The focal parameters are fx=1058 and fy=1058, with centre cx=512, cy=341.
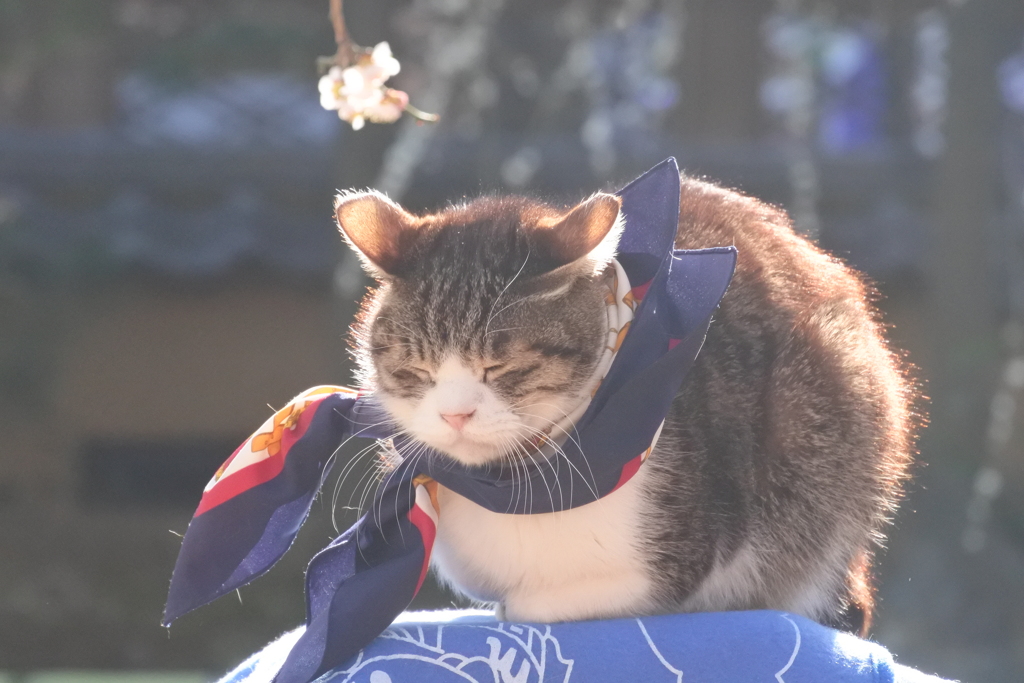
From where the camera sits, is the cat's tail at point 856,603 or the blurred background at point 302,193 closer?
the cat's tail at point 856,603

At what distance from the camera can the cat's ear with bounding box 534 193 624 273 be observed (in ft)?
2.74

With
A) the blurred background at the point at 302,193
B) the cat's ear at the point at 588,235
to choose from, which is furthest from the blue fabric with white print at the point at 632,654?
the blurred background at the point at 302,193

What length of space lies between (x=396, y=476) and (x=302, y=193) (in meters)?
2.24

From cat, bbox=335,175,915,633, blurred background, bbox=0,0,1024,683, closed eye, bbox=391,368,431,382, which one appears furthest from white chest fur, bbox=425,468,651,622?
blurred background, bbox=0,0,1024,683

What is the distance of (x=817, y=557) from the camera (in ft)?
3.15

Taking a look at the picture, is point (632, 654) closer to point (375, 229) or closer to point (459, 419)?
point (459, 419)

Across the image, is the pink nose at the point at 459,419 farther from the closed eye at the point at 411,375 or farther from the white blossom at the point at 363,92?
the white blossom at the point at 363,92

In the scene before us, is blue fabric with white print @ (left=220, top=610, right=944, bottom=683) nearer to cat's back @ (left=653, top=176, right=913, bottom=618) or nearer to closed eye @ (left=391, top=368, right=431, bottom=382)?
cat's back @ (left=653, top=176, right=913, bottom=618)

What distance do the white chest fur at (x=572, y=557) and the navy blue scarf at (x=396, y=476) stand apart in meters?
0.02

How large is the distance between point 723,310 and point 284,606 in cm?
217

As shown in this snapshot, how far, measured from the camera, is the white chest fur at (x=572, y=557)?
2.82 ft

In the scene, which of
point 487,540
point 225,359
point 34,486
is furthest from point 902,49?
point 34,486

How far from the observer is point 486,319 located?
2.83 ft

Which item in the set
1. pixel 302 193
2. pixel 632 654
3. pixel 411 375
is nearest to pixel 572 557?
pixel 632 654
